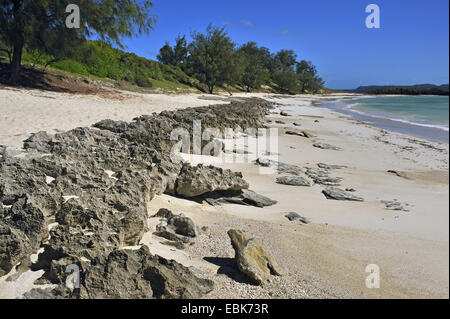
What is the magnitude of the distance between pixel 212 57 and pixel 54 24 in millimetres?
26602

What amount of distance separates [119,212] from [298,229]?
2410mm

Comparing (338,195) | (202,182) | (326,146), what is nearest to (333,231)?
(338,195)

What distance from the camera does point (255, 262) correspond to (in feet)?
10.9

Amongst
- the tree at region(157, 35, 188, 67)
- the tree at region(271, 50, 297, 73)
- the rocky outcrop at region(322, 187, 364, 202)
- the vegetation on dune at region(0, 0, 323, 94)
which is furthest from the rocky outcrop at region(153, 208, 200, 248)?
the tree at region(271, 50, 297, 73)

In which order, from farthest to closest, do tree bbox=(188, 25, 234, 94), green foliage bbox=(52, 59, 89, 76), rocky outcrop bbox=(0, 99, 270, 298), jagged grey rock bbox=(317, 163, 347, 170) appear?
tree bbox=(188, 25, 234, 94) → green foliage bbox=(52, 59, 89, 76) → jagged grey rock bbox=(317, 163, 347, 170) → rocky outcrop bbox=(0, 99, 270, 298)

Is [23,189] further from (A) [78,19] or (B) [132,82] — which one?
(B) [132,82]

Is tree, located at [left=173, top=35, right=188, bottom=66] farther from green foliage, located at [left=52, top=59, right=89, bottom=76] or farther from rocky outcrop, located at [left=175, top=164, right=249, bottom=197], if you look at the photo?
rocky outcrop, located at [left=175, top=164, right=249, bottom=197]

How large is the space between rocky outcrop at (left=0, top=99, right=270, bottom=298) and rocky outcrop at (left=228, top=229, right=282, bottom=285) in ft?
1.44

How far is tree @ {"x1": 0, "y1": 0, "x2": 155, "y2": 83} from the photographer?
52.9 feet

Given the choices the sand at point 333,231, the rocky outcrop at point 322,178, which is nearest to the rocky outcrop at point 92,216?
the sand at point 333,231

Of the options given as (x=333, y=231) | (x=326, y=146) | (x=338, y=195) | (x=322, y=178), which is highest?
(x=326, y=146)

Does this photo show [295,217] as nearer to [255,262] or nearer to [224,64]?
[255,262]

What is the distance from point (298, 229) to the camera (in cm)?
476

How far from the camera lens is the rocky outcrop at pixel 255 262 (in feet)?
10.5
